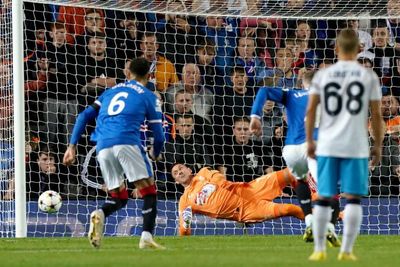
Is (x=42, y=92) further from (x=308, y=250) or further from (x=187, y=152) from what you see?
(x=308, y=250)

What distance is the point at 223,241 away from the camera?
13.2 meters

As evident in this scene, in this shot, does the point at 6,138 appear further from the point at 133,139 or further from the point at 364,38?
the point at 364,38

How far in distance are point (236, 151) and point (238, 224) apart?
4.60 feet

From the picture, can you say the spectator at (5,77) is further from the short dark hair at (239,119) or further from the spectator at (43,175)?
the short dark hair at (239,119)

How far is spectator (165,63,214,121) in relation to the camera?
671 inches

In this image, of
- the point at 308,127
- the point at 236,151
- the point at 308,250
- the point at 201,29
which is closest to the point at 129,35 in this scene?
→ the point at 201,29

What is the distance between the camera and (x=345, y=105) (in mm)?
8852

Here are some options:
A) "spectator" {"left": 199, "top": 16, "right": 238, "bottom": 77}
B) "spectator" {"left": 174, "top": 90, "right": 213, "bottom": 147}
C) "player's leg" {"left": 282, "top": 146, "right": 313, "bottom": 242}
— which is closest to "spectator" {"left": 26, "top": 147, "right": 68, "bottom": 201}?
"spectator" {"left": 174, "top": 90, "right": 213, "bottom": 147}

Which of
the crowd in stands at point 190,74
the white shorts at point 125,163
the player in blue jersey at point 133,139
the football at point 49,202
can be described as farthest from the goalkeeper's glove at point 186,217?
the player in blue jersey at point 133,139

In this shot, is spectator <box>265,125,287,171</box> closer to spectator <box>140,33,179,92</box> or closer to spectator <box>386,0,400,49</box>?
spectator <box>140,33,179,92</box>

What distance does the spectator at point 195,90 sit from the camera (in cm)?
1705

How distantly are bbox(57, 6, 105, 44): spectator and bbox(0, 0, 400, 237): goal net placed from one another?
0.01m

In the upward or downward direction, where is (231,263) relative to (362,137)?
downward

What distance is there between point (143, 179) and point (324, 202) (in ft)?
9.73
